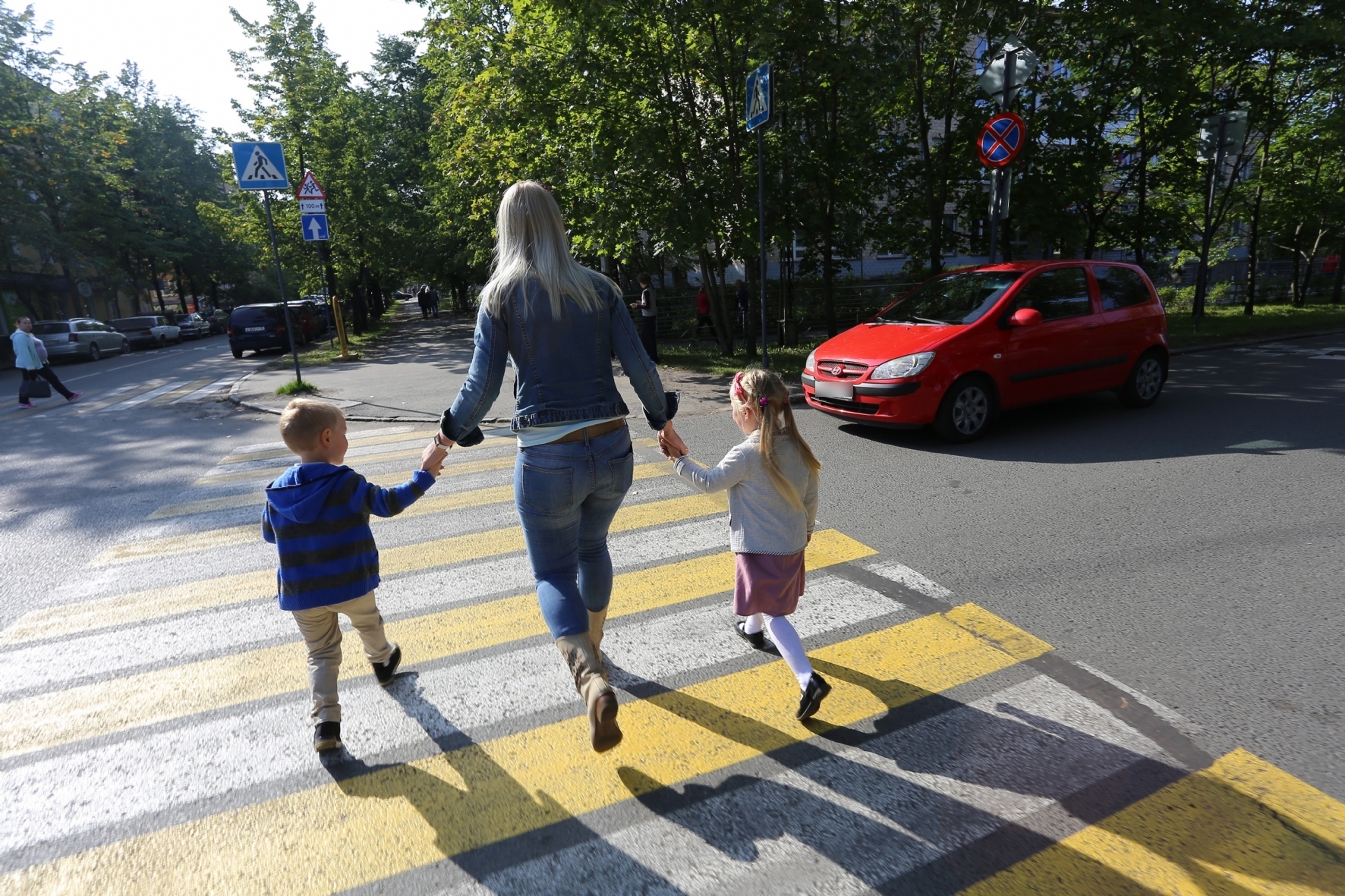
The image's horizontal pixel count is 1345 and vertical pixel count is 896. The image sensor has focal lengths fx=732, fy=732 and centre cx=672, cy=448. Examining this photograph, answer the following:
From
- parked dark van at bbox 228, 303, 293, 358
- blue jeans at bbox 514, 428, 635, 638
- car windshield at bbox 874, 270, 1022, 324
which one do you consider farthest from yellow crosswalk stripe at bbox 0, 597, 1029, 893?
Answer: parked dark van at bbox 228, 303, 293, 358

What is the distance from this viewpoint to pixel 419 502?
6.21 meters

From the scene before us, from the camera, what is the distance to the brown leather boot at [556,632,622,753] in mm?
2447

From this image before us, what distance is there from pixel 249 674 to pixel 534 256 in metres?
2.55

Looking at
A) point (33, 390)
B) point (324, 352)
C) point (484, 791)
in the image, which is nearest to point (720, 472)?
point (484, 791)

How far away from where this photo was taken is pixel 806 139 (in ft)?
46.4

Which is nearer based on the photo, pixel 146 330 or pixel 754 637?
pixel 754 637

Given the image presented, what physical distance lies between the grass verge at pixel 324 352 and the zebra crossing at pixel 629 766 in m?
15.2

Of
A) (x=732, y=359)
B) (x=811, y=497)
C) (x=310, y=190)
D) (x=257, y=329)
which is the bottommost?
(x=732, y=359)

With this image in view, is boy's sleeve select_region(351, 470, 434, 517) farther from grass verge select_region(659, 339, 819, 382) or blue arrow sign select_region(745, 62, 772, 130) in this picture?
grass verge select_region(659, 339, 819, 382)

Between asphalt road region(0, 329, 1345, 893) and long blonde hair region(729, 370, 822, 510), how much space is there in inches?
38.9

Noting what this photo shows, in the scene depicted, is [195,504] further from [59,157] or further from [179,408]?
[59,157]

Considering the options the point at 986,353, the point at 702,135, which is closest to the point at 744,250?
the point at 702,135

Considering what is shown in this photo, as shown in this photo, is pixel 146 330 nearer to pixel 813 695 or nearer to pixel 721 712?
pixel 721 712

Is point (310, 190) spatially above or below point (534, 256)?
above
